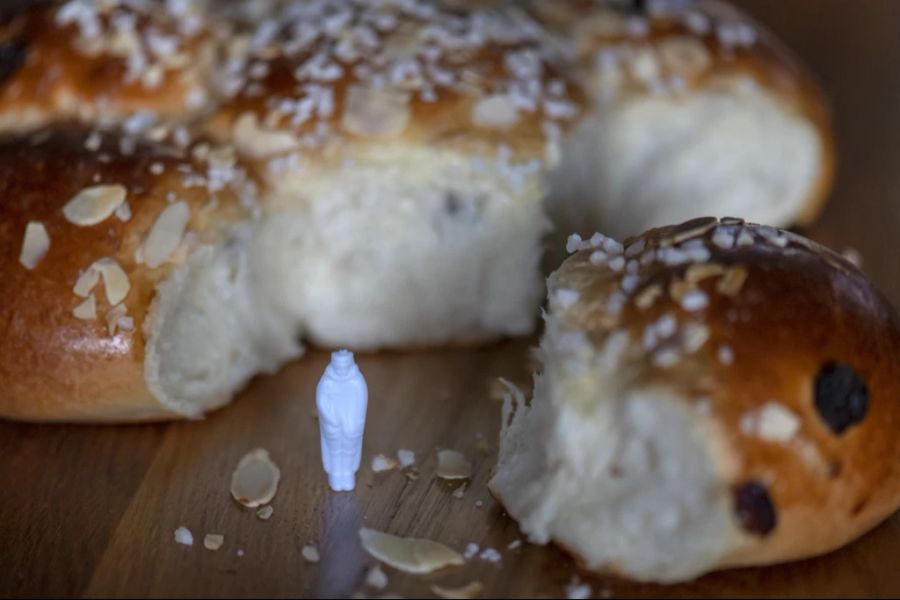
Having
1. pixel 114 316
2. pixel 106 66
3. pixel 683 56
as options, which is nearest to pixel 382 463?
pixel 114 316

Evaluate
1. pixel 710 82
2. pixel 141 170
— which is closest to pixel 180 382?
pixel 141 170

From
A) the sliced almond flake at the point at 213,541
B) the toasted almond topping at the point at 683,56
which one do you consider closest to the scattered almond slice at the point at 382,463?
the sliced almond flake at the point at 213,541

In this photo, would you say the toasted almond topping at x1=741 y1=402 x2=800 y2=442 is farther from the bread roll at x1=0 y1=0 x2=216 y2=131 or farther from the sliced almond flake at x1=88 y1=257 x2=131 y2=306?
the bread roll at x1=0 y1=0 x2=216 y2=131

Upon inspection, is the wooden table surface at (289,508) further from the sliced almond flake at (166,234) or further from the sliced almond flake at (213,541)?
the sliced almond flake at (166,234)

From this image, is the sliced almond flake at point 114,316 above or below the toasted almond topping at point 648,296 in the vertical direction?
below

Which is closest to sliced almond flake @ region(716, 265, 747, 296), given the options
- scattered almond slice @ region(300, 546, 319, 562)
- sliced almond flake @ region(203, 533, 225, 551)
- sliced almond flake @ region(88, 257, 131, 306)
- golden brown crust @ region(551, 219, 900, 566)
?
golden brown crust @ region(551, 219, 900, 566)

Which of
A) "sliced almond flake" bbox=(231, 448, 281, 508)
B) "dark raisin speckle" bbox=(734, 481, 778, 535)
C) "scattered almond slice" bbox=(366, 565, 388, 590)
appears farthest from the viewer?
"sliced almond flake" bbox=(231, 448, 281, 508)

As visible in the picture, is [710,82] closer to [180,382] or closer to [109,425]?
[180,382]
